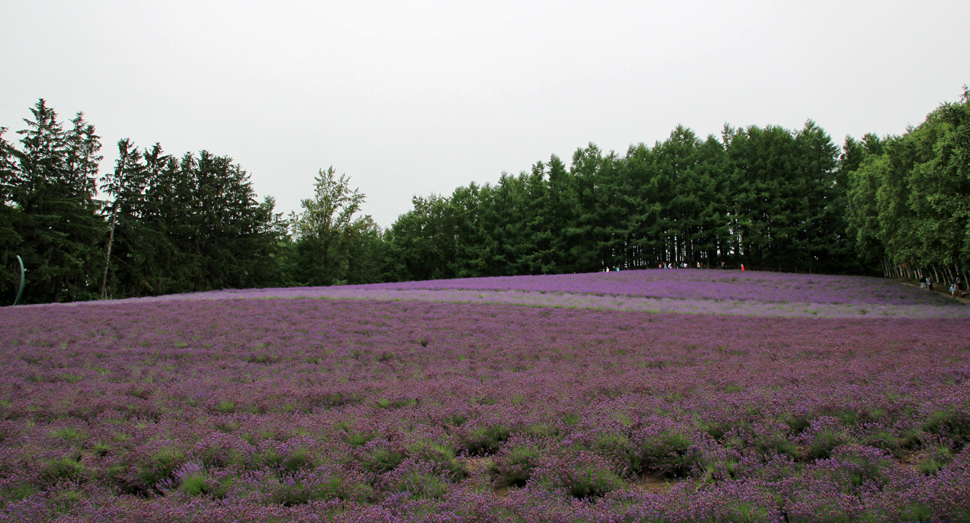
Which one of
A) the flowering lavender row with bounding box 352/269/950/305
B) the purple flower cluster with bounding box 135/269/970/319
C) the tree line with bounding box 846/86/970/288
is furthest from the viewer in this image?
the flowering lavender row with bounding box 352/269/950/305

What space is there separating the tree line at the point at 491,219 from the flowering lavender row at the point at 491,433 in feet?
119

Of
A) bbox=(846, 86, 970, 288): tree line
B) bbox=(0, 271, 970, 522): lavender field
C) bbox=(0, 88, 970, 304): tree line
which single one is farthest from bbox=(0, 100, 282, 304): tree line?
bbox=(846, 86, 970, 288): tree line

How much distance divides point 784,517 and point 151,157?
59.7 metres

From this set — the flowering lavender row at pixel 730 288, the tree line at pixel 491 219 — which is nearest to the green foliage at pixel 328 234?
the tree line at pixel 491 219

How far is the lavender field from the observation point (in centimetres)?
399

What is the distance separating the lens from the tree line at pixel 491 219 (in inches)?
1527

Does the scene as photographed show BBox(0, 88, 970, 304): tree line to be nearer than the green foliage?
Yes

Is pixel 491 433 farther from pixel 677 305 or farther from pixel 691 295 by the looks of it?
pixel 691 295

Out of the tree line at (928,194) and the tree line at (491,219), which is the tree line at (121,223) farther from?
the tree line at (928,194)

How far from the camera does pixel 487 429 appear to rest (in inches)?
232

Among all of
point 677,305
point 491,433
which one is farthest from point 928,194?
point 491,433

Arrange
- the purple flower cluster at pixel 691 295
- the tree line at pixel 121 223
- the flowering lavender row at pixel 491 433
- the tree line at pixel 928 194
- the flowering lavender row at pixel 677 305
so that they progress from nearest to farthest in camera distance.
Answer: the flowering lavender row at pixel 491 433
the flowering lavender row at pixel 677 305
the purple flower cluster at pixel 691 295
the tree line at pixel 928 194
the tree line at pixel 121 223

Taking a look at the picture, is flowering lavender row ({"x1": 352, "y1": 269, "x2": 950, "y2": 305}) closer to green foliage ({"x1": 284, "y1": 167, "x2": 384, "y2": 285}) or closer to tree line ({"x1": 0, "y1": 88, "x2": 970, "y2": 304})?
tree line ({"x1": 0, "y1": 88, "x2": 970, "y2": 304})

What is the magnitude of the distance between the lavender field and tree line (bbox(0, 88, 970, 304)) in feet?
112
